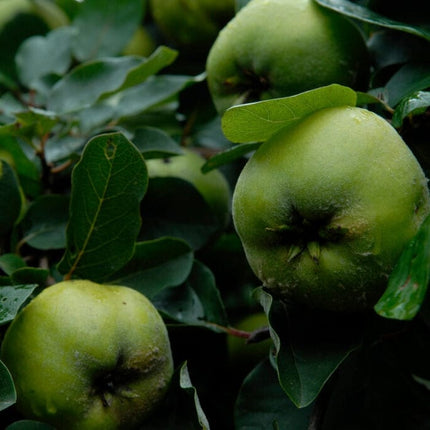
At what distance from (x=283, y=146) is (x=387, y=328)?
11.0 inches

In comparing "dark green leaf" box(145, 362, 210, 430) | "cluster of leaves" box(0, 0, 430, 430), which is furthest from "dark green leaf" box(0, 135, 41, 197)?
"dark green leaf" box(145, 362, 210, 430)

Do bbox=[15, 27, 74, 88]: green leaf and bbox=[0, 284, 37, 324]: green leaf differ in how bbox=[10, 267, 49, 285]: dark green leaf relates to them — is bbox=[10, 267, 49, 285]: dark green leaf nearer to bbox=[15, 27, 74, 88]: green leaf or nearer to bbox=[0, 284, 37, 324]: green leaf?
bbox=[0, 284, 37, 324]: green leaf

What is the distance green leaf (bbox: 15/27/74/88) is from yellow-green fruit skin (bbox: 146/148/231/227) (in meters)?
0.36

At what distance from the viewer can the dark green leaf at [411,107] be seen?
752 millimetres

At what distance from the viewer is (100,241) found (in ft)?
2.96

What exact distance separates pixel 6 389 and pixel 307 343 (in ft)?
1.09

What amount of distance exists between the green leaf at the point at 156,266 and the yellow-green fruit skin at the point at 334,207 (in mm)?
225

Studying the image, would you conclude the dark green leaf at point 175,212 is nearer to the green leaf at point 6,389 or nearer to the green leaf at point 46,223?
the green leaf at point 46,223

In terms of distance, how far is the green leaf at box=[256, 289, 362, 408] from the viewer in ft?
2.45

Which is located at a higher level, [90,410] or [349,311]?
[349,311]

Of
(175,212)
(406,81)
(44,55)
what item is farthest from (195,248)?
(44,55)

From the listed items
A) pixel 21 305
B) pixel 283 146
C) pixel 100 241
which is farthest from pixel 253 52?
pixel 21 305

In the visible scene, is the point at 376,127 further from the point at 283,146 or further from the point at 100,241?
the point at 100,241

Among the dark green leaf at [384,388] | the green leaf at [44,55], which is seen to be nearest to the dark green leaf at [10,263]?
the dark green leaf at [384,388]
